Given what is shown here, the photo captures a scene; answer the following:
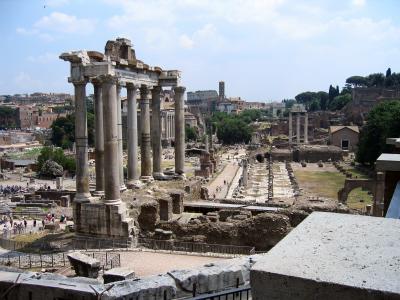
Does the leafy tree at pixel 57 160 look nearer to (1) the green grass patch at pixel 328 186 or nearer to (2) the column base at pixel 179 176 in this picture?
(1) the green grass patch at pixel 328 186

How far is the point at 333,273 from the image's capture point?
231 cm

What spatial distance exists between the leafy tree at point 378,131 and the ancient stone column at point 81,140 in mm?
46963

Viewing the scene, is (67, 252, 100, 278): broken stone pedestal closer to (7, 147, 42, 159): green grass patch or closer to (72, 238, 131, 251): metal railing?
(72, 238, 131, 251): metal railing

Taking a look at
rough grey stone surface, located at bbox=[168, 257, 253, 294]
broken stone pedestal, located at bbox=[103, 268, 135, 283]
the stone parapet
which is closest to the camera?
rough grey stone surface, located at bbox=[168, 257, 253, 294]

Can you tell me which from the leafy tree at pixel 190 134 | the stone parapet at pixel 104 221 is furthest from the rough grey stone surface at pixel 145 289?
the leafy tree at pixel 190 134

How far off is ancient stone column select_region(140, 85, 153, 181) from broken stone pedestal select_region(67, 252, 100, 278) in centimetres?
1256

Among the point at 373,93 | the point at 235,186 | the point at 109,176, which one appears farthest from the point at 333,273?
the point at 373,93

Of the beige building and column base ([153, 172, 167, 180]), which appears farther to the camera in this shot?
the beige building

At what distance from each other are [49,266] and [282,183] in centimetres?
4510

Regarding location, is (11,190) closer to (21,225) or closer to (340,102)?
(21,225)

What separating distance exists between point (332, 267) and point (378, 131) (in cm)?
6711

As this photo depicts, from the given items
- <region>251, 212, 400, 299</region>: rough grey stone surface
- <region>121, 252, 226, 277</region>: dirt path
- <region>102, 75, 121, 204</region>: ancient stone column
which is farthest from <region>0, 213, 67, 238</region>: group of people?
<region>251, 212, 400, 299</region>: rough grey stone surface

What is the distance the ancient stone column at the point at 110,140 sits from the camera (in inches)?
796

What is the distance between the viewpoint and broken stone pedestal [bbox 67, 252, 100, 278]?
1495 centimetres
